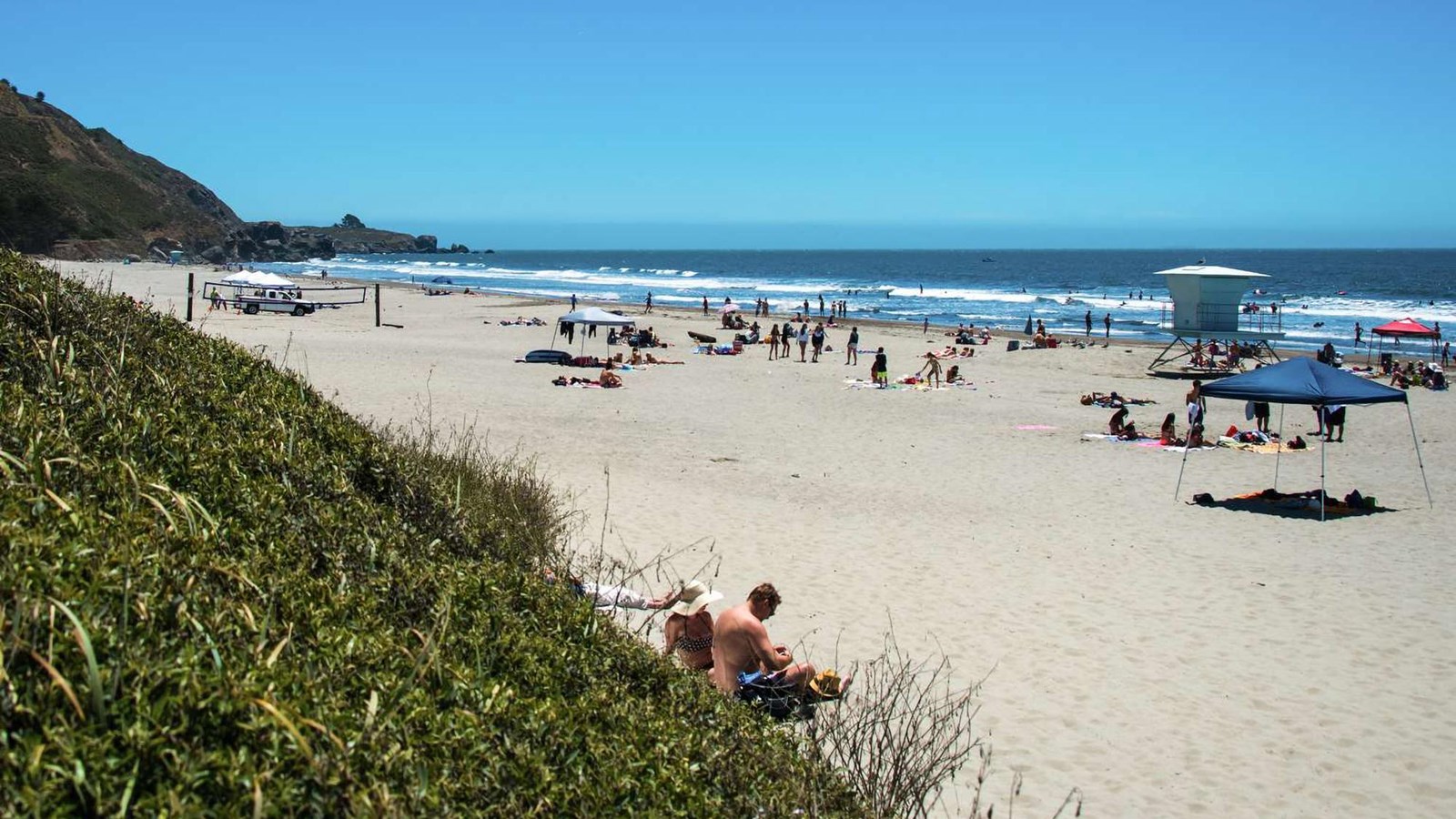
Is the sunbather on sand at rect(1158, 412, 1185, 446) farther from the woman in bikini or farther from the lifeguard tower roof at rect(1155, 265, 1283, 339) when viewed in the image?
the lifeguard tower roof at rect(1155, 265, 1283, 339)

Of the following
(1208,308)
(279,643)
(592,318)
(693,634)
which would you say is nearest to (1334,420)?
(1208,308)

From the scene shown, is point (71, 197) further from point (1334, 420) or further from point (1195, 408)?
point (1334, 420)

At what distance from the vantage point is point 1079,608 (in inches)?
340

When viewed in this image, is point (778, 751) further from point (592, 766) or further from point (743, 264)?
point (743, 264)

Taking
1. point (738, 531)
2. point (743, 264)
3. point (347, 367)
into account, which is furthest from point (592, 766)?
point (743, 264)

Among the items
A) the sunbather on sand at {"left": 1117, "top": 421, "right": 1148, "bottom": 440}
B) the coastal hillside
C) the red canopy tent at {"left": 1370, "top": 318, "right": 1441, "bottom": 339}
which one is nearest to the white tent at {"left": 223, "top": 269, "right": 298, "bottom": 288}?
the sunbather on sand at {"left": 1117, "top": 421, "right": 1148, "bottom": 440}

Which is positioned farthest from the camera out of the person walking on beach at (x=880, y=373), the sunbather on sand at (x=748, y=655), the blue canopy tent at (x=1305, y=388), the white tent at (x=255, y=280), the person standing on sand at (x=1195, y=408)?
the white tent at (x=255, y=280)

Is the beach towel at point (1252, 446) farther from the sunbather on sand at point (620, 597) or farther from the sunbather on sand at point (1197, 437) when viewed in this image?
the sunbather on sand at point (620, 597)

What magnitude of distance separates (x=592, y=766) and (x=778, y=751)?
816mm

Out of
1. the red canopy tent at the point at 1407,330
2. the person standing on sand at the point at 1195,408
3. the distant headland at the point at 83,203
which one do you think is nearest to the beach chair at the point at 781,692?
the person standing on sand at the point at 1195,408

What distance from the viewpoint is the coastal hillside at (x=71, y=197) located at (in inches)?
3098

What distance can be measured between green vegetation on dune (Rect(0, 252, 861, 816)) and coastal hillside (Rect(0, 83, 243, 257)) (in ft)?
244

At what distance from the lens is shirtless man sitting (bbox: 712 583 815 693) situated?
6.10 meters

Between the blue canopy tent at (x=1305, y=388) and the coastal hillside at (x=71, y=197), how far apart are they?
73.2m
